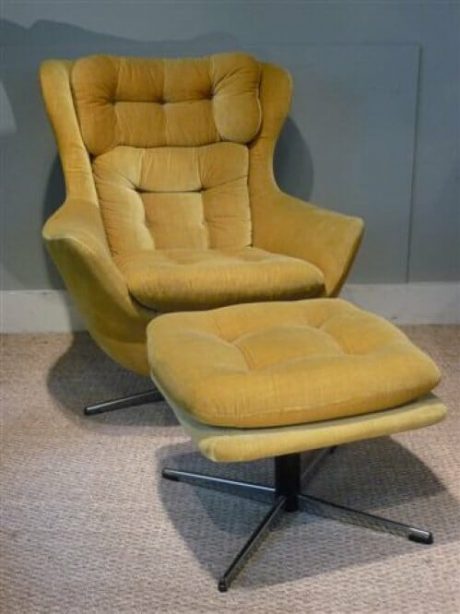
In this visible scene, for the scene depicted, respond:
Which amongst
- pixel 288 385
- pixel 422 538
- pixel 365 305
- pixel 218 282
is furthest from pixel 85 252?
pixel 365 305

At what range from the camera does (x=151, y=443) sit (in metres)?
1.94

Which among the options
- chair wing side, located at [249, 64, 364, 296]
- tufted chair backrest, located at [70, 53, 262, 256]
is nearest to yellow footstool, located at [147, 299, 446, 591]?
chair wing side, located at [249, 64, 364, 296]

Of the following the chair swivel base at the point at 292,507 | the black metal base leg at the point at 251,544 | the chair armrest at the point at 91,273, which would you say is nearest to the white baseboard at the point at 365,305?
the chair armrest at the point at 91,273

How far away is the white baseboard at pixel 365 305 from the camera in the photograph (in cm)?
276

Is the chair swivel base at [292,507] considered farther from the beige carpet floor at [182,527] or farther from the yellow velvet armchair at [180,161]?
the yellow velvet armchair at [180,161]

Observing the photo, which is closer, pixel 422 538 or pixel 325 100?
pixel 422 538

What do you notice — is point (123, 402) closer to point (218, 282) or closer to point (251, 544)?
point (218, 282)

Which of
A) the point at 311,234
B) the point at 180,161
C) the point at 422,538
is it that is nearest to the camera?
the point at 422,538

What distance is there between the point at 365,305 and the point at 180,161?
3.09 ft

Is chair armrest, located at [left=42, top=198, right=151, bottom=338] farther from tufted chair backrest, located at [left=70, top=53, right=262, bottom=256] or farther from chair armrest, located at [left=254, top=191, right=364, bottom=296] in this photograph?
chair armrest, located at [left=254, top=191, right=364, bottom=296]

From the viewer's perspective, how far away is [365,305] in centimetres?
281

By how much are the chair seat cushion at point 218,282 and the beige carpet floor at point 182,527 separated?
39 centimetres

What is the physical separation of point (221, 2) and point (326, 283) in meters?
1.17

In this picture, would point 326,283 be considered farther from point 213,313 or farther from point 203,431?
point 203,431
